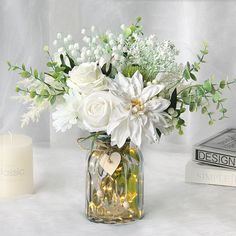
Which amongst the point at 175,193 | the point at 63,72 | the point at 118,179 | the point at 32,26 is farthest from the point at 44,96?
the point at 32,26

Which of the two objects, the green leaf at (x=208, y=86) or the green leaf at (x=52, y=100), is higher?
the green leaf at (x=208, y=86)

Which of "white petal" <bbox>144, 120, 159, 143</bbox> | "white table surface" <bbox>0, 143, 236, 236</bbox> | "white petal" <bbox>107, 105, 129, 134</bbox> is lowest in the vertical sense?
"white table surface" <bbox>0, 143, 236, 236</bbox>

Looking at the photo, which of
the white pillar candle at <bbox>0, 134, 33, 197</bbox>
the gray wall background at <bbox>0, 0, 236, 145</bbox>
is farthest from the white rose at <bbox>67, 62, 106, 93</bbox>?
the gray wall background at <bbox>0, 0, 236, 145</bbox>

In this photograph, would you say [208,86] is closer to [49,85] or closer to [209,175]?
[49,85]

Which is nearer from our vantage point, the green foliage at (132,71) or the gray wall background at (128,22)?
the green foliage at (132,71)

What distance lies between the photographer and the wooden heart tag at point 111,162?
1.15 meters

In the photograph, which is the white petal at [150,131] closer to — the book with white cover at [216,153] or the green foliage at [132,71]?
the green foliage at [132,71]

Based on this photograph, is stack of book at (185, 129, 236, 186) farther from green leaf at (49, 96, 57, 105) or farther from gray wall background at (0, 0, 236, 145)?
green leaf at (49, 96, 57, 105)

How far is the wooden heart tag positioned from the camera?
1.15 m

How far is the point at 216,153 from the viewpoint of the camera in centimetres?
145

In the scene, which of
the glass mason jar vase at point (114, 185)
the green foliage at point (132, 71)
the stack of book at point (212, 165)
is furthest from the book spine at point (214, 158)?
the green foliage at point (132, 71)

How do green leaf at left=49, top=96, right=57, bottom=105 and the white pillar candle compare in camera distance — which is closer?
green leaf at left=49, top=96, right=57, bottom=105

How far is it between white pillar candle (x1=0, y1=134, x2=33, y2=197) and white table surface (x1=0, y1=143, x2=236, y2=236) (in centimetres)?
2

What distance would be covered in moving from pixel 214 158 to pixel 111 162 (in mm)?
375
